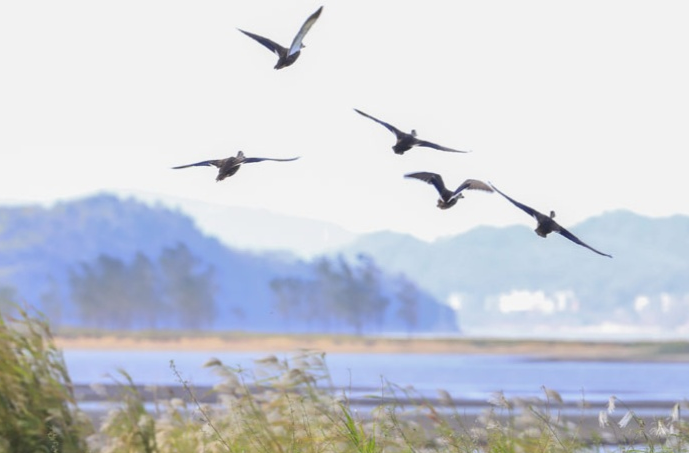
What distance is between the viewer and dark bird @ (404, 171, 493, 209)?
516 cm

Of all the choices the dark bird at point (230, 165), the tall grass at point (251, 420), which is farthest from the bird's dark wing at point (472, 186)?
the tall grass at point (251, 420)

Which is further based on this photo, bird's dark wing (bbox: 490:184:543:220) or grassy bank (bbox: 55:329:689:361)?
grassy bank (bbox: 55:329:689:361)

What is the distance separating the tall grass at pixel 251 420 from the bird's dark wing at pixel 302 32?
180 inches

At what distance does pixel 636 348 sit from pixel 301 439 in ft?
417

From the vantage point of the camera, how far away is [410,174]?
534cm

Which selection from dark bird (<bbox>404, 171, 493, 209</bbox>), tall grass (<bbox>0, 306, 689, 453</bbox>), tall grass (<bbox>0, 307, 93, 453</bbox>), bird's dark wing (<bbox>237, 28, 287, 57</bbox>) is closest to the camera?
dark bird (<bbox>404, 171, 493, 209</bbox>)

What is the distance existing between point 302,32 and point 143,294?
166174mm

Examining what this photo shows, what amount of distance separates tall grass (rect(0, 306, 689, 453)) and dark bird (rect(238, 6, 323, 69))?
172 inches

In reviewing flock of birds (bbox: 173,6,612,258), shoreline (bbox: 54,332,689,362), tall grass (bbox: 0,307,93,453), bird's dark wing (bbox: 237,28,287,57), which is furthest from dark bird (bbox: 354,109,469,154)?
shoreline (bbox: 54,332,689,362)

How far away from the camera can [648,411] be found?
44.5 metres

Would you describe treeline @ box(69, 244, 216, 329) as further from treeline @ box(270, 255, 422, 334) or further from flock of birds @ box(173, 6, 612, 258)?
flock of birds @ box(173, 6, 612, 258)

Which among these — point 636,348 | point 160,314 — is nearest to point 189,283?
point 160,314

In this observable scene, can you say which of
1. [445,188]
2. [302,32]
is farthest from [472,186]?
[302,32]

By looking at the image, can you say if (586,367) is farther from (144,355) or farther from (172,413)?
(172,413)
